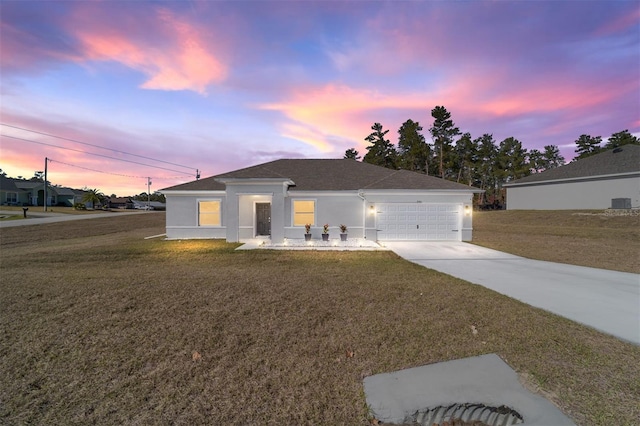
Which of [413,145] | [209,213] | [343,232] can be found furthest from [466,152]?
[209,213]

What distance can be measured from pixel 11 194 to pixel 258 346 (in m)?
70.9

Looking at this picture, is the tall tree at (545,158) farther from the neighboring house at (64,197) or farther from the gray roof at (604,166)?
the neighboring house at (64,197)

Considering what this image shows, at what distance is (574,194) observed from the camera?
88.2 ft

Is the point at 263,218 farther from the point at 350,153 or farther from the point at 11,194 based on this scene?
the point at 11,194

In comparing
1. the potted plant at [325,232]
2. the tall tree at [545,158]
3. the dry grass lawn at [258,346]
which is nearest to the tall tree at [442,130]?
the tall tree at [545,158]

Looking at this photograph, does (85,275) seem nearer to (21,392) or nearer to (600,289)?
(21,392)

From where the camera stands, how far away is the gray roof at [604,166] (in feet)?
78.6

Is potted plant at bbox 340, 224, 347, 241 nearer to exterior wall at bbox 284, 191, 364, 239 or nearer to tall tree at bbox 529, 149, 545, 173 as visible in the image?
exterior wall at bbox 284, 191, 364, 239

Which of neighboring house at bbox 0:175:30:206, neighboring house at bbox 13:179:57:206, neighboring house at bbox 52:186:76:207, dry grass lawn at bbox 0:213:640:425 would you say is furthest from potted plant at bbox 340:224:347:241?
neighboring house at bbox 52:186:76:207

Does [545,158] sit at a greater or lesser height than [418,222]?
greater

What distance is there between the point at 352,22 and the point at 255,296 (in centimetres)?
1215

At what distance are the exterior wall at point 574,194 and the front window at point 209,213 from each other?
33993 mm

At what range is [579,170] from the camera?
2738cm

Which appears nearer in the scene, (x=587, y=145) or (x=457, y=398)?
(x=457, y=398)
